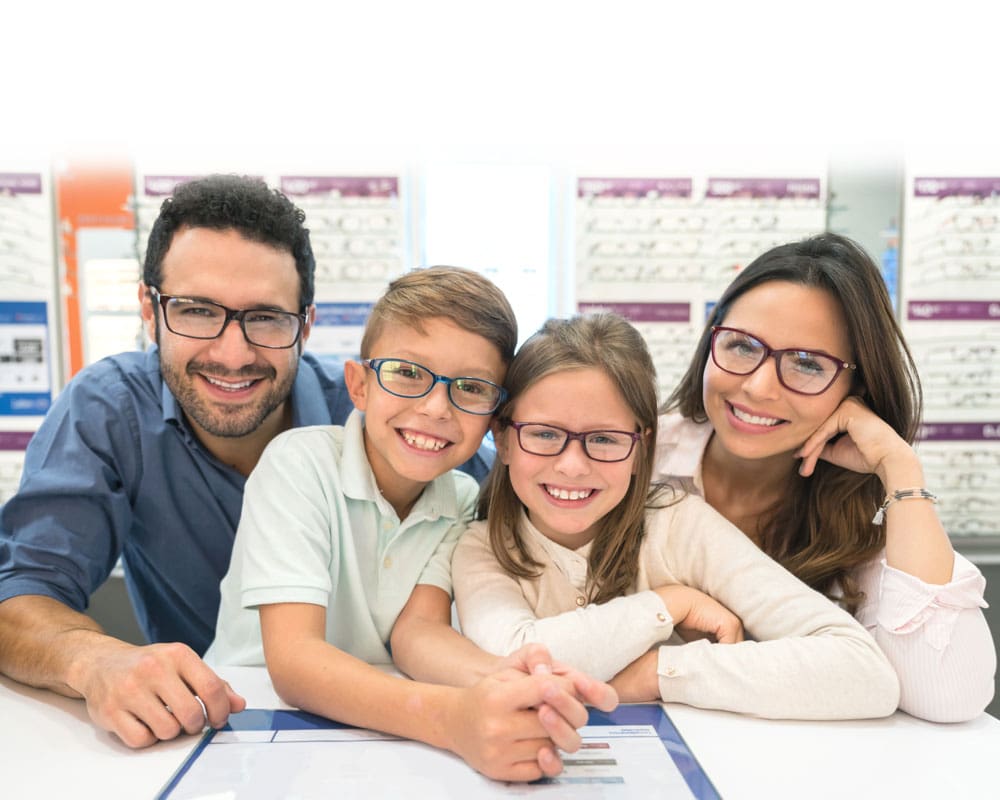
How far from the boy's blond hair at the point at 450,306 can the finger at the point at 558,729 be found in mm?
622

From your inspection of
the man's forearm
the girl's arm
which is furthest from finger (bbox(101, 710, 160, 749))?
the girl's arm

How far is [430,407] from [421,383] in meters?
0.05

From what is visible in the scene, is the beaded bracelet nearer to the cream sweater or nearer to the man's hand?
the cream sweater

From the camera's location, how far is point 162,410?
62.5 inches

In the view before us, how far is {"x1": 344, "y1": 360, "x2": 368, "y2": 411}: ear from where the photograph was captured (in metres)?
1.31

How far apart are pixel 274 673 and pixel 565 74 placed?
1.98m

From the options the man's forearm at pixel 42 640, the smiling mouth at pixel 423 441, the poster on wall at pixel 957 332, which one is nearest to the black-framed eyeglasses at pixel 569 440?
the smiling mouth at pixel 423 441

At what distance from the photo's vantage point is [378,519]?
1.29 meters

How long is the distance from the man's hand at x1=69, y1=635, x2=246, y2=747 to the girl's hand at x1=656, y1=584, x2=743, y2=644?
676 mm

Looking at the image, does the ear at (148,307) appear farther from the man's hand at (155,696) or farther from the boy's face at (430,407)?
the man's hand at (155,696)

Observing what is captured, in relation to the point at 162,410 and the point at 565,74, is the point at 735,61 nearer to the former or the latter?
the point at 565,74

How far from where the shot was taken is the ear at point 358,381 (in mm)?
1306

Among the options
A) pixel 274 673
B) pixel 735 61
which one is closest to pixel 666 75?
pixel 735 61

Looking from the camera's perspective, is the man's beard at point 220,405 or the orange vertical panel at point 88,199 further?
the orange vertical panel at point 88,199
